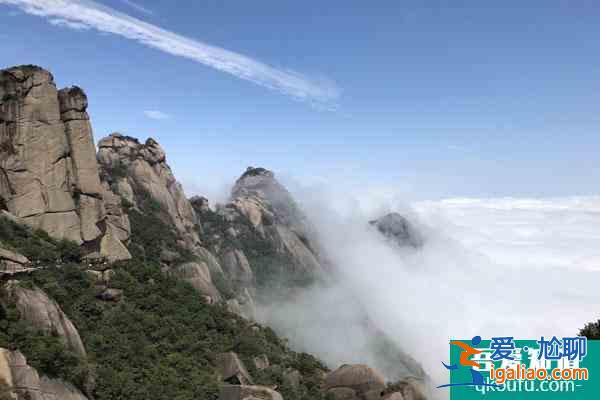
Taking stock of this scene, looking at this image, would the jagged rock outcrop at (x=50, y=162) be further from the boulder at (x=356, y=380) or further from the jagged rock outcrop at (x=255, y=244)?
the jagged rock outcrop at (x=255, y=244)

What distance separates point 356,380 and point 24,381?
31841 millimetres

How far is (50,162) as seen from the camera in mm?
46312

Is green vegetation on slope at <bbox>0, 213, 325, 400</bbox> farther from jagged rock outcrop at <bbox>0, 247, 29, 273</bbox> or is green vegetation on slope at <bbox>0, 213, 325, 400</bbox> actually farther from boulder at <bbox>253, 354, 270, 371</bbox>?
jagged rock outcrop at <bbox>0, 247, 29, 273</bbox>

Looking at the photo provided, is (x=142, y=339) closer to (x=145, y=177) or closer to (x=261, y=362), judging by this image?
(x=261, y=362)

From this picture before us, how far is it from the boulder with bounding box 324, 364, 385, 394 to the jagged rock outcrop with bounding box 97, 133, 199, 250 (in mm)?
30978

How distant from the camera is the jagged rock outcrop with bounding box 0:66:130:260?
44.3 metres

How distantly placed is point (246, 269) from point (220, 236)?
8741 mm

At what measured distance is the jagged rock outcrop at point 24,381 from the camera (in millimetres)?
21766

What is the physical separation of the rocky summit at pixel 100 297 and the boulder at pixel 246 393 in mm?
90

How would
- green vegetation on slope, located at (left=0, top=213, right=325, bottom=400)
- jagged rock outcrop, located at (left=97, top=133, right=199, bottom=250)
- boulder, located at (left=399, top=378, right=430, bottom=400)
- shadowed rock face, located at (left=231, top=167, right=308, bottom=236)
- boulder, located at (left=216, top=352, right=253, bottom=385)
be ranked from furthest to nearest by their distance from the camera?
shadowed rock face, located at (left=231, top=167, right=308, bottom=236), jagged rock outcrop, located at (left=97, top=133, right=199, bottom=250), boulder, located at (left=399, top=378, right=430, bottom=400), boulder, located at (left=216, top=352, right=253, bottom=385), green vegetation on slope, located at (left=0, top=213, right=325, bottom=400)

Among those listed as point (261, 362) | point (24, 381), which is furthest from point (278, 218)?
point (24, 381)

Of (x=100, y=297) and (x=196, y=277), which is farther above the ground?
(x=196, y=277)

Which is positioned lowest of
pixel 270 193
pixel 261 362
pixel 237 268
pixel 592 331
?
pixel 261 362

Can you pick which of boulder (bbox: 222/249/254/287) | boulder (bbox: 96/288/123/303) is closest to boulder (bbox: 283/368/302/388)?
boulder (bbox: 96/288/123/303)
